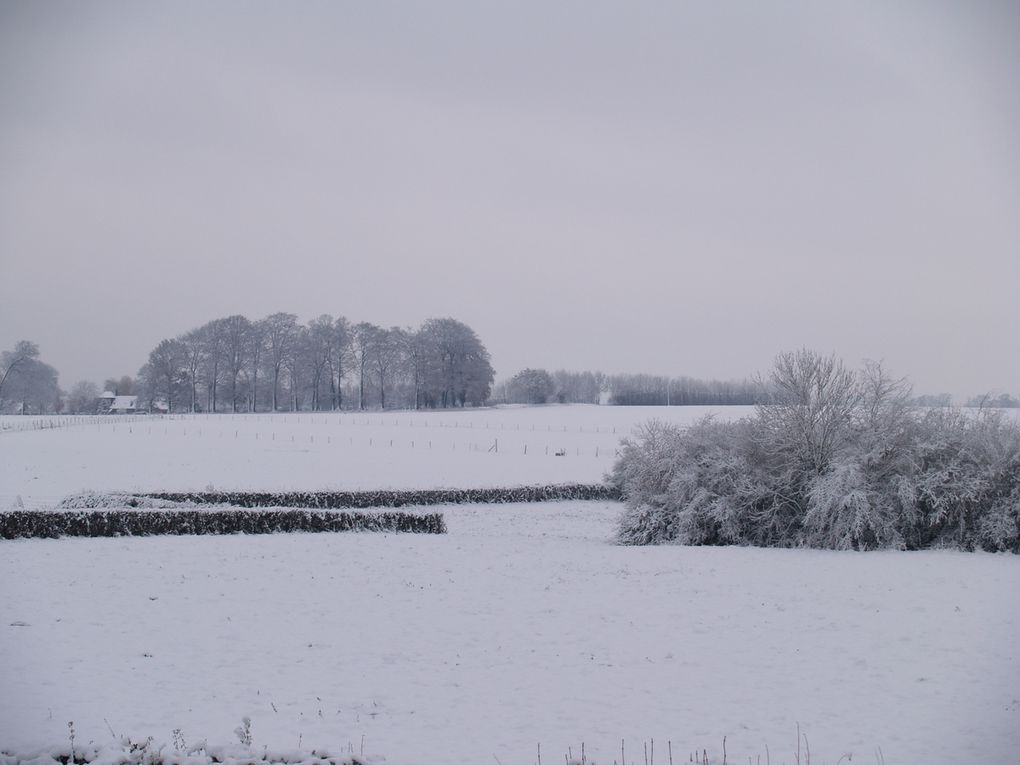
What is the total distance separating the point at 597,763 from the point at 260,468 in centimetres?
3889

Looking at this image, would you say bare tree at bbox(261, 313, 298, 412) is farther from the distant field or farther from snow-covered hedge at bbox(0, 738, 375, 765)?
snow-covered hedge at bbox(0, 738, 375, 765)

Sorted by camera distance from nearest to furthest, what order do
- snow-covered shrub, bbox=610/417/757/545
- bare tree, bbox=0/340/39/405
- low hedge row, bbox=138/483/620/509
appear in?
snow-covered shrub, bbox=610/417/757/545, low hedge row, bbox=138/483/620/509, bare tree, bbox=0/340/39/405

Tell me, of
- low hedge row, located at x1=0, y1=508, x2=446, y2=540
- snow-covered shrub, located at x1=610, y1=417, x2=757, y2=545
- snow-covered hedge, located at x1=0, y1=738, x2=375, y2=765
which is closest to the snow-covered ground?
snow-covered hedge, located at x1=0, y1=738, x2=375, y2=765

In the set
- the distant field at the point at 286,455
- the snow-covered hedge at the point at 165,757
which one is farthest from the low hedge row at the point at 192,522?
the snow-covered hedge at the point at 165,757

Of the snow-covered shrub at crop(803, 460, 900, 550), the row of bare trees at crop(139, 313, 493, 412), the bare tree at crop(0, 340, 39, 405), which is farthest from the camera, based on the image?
the row of bare trees at crop(139, 313, 493, 412)

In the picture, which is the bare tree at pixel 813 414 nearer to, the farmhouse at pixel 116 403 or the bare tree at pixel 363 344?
the bare tree at pixel 363 344

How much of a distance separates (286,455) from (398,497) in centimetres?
1779

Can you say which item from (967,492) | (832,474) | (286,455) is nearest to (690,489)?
(832,474)

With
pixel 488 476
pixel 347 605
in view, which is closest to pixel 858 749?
pixel 347 605

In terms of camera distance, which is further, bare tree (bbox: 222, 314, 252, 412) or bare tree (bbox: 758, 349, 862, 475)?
bare tree (bbox: 222, 314, 252, 412)

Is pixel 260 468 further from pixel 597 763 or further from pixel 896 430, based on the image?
pixel 597 763

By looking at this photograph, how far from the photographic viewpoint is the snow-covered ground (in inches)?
333

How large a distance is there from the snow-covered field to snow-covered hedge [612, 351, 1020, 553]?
6.04 feet

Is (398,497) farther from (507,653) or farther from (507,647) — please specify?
(507,653)
